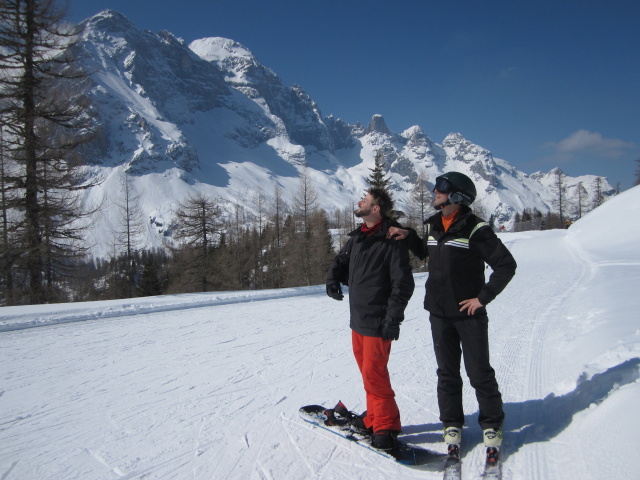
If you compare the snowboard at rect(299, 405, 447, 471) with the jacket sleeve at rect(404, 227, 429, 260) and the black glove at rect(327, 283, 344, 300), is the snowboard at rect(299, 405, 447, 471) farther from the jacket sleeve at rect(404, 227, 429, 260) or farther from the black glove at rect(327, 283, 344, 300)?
the jacket sleeve at rect(404, 227, 429, 260)

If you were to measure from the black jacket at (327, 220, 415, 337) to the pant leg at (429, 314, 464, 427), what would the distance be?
373 mm

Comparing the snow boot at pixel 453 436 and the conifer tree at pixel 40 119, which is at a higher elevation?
the conifer tree at pixel 40 119

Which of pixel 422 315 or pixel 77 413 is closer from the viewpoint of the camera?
pixel 77 413

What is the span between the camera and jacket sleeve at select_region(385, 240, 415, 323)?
9.25ft

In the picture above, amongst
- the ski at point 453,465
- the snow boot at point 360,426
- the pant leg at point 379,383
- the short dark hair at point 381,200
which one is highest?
the short dark hair at point 381,200

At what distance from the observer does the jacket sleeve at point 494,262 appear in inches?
103

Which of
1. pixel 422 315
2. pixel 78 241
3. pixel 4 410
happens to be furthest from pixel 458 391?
pixel 78 241

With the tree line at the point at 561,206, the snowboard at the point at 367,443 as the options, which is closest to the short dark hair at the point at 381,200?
the snowboard at the point at 367,443

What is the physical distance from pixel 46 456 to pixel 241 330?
13.7 feet

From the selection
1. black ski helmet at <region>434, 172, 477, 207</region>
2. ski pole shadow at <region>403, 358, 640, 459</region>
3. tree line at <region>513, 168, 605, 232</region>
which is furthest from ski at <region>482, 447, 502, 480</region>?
tree line at <region>513, 168, 605, 232</region>

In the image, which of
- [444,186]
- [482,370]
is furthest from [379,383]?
[444,186]

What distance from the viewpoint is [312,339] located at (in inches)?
252

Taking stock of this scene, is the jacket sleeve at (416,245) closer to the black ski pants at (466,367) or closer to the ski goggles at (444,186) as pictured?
the ski goggles at (444,186)

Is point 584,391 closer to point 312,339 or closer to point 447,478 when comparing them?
point 447,478
